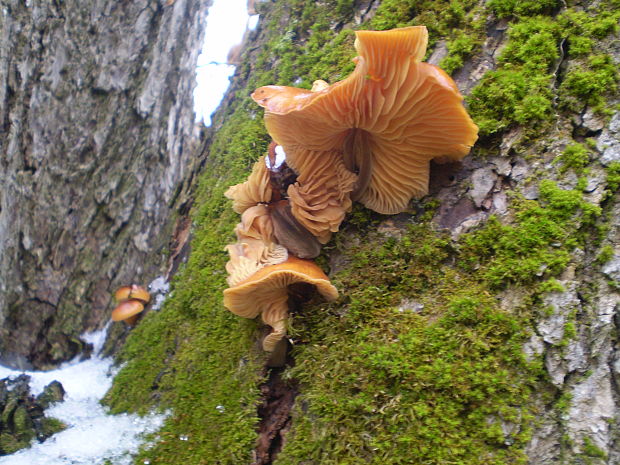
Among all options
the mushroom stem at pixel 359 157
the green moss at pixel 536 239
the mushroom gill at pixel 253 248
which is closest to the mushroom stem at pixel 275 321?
the mushroom gill at pixel 253 248

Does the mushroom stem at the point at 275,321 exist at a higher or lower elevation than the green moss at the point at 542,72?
lower

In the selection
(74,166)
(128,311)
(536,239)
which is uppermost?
(536,239)

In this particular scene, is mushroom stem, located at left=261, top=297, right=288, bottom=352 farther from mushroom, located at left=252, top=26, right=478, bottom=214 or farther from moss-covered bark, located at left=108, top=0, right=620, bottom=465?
mushroom, located at left=252, top=26, right=478, bottom=214

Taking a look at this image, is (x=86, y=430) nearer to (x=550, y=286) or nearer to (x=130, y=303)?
(x=130, y=303)

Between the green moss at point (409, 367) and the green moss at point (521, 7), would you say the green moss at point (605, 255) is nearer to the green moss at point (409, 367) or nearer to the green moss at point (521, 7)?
the green moss at point (409, 367)

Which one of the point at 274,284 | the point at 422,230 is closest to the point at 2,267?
the point at 274,284

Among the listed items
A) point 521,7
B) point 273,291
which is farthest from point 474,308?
point 521,7
